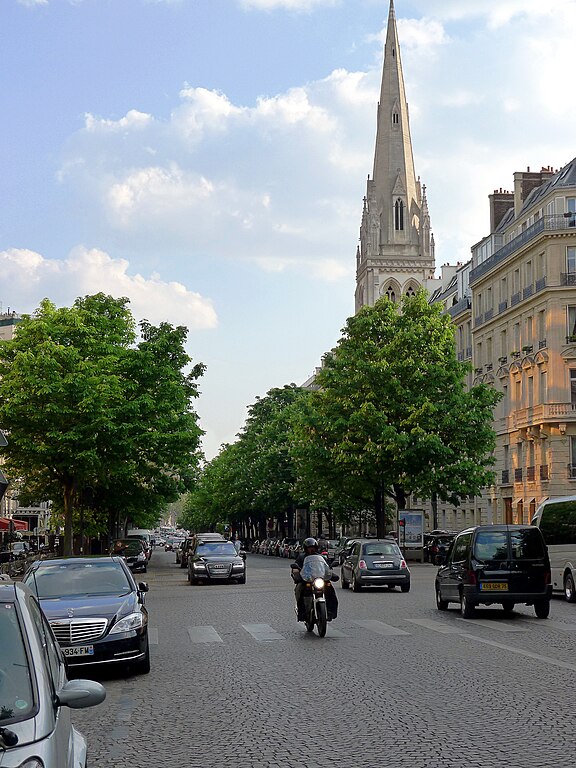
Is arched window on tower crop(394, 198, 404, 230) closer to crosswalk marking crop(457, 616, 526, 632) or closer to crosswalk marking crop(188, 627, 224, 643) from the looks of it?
crosswalk marking crop(457, 616, 526, 632)

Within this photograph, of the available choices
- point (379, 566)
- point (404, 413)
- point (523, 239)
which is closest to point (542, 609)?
point (379, 566)

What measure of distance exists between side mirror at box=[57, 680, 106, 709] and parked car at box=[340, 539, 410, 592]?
29.1 metres

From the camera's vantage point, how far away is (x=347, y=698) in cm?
1260

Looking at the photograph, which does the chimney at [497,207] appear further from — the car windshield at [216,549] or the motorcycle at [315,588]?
the motorcycle at [315,588]

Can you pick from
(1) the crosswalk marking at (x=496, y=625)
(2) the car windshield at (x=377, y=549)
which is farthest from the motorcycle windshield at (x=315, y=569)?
(2) the car windshield at (x=377, y=549)

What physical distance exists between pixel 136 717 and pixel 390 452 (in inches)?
1875

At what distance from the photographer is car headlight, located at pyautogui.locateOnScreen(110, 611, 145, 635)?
15.2 m

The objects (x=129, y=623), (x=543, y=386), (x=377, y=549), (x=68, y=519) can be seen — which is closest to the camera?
(x=129, y=623)

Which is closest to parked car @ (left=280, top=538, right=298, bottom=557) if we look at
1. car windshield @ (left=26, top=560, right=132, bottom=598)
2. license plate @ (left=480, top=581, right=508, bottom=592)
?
license plate @ (left=480, top=581, right=508, bottom=592)

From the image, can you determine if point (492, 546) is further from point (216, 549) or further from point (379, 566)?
point (216, 549)

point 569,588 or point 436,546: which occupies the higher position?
point 436,546

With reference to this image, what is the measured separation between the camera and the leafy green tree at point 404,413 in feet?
191

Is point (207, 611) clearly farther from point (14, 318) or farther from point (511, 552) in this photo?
point (14, 318)

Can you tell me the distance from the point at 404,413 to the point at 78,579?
43.7 metres
